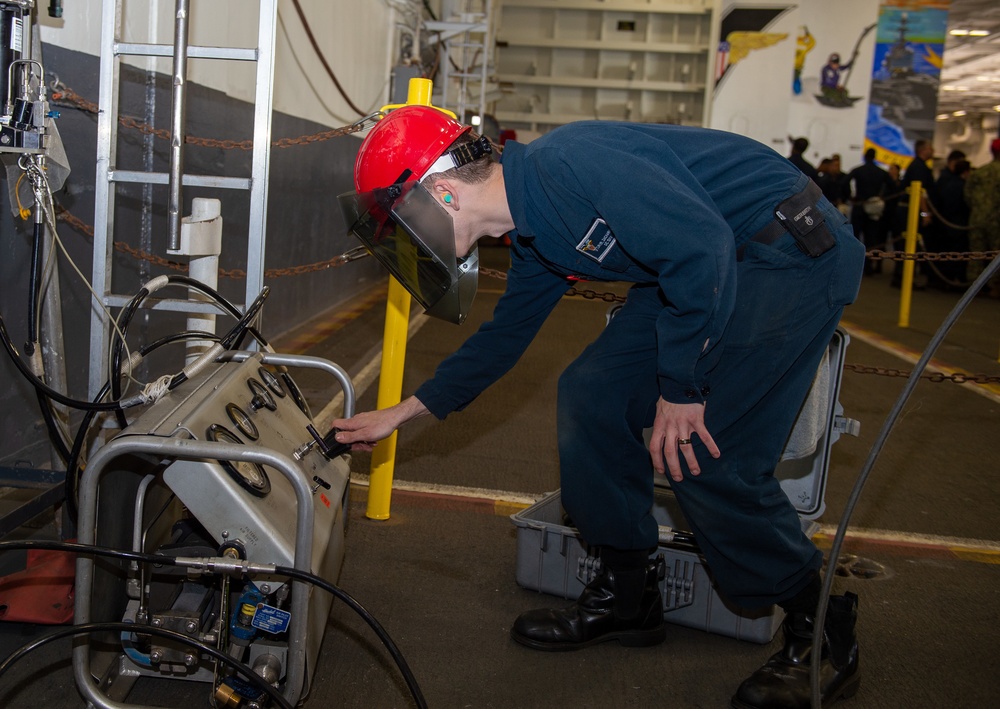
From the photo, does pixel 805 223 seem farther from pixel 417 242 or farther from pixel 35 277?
pixel 35 277

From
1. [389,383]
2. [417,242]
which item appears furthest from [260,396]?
[389,383]

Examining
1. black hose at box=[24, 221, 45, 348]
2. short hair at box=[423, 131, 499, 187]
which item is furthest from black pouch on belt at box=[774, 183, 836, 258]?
black hose at box=[24, 221, 45, 348]

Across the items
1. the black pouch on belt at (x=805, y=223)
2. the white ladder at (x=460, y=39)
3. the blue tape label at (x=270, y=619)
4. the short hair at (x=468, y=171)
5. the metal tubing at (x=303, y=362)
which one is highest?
the white ladder at (x=460, y=39)

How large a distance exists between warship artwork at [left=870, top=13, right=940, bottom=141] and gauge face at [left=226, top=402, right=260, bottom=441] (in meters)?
22.7

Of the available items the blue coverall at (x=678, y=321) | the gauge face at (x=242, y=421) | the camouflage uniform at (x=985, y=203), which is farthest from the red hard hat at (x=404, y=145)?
the camouflage uniform at (x=985, y=203)

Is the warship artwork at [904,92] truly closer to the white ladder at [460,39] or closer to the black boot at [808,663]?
the white ladder at [460,39]

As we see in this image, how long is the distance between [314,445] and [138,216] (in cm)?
235

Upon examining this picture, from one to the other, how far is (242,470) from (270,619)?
1.10ft

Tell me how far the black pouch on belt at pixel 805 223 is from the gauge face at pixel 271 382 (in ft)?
4.93

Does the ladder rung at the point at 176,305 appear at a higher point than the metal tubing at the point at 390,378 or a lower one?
higher

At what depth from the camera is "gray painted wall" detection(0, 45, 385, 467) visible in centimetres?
340

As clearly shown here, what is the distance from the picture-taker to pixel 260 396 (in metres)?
2.52

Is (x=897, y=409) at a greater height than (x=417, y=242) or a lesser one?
lesser

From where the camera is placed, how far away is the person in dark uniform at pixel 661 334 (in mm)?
1928
